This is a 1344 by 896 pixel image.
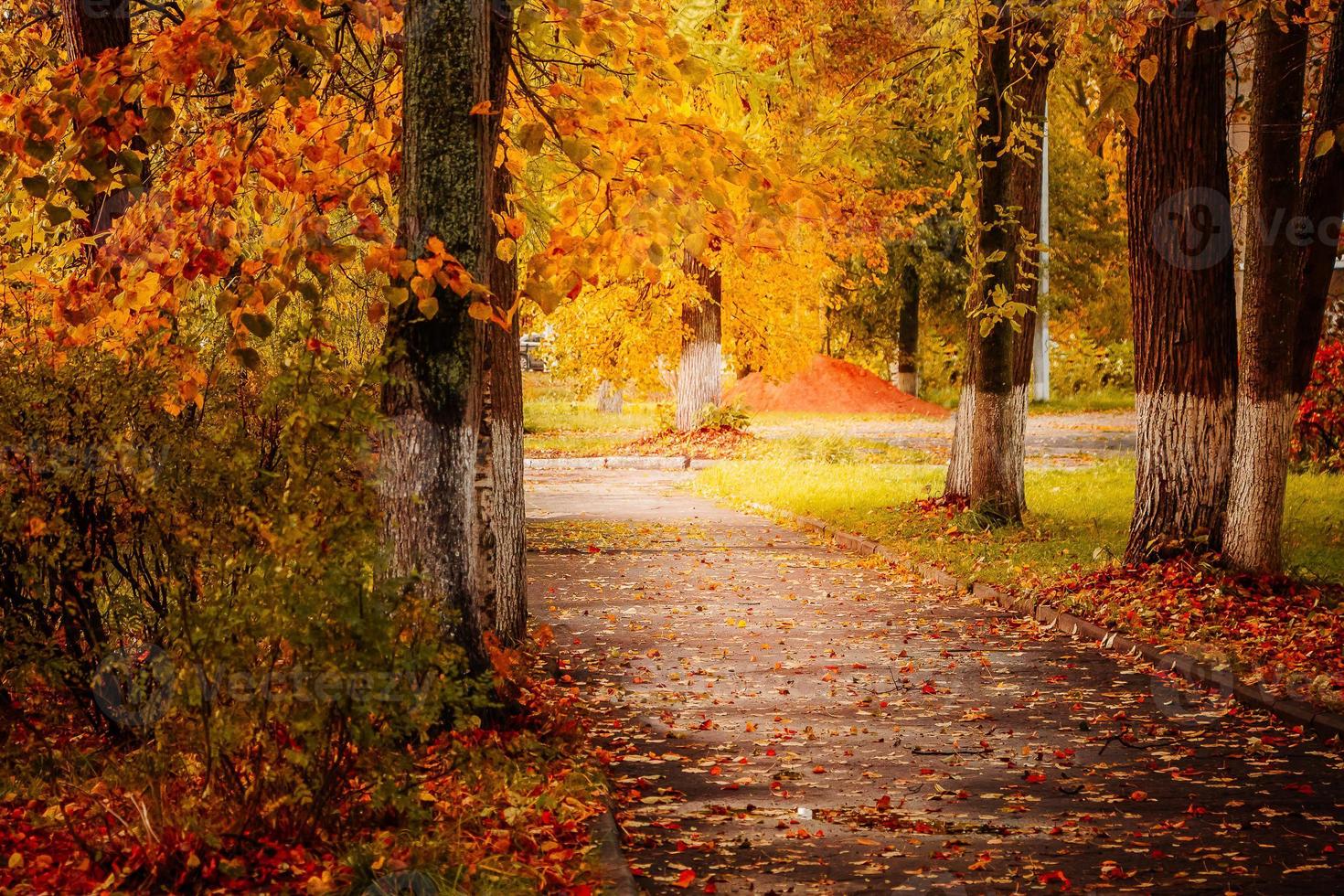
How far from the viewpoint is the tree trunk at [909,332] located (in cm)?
4416

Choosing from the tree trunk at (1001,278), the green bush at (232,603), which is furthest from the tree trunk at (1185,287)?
the green bush at (232,603)

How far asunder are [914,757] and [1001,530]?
8212 millimetres

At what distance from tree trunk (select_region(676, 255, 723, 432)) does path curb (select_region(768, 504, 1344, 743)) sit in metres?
16.1

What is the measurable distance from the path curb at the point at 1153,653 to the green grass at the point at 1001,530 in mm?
173

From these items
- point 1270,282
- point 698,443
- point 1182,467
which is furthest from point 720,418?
point 1270,282

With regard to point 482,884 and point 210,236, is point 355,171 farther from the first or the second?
point 482,884

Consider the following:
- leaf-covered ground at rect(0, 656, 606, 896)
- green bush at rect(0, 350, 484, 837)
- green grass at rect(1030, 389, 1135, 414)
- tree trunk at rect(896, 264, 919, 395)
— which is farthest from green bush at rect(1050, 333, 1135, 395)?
green bush at rect(0, 350, 484, 837)

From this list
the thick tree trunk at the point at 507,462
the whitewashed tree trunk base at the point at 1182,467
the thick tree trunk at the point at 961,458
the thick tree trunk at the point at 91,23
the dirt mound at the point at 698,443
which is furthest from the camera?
the dirt mound at the point at 698,443

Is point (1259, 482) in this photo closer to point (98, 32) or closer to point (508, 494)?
point (508, 494)

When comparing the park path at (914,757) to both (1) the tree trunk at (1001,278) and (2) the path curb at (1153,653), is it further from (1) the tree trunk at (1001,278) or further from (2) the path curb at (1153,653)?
(1) the tree trunk at (1001,278)

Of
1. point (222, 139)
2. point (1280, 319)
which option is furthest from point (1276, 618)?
point (222, 139)

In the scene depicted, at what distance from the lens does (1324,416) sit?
20703 mm

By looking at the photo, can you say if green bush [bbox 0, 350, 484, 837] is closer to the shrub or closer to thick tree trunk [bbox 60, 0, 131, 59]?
thick tree trunk [bbox 60, 0, 131, 59]

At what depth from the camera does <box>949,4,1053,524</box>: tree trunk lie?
15.4 m
